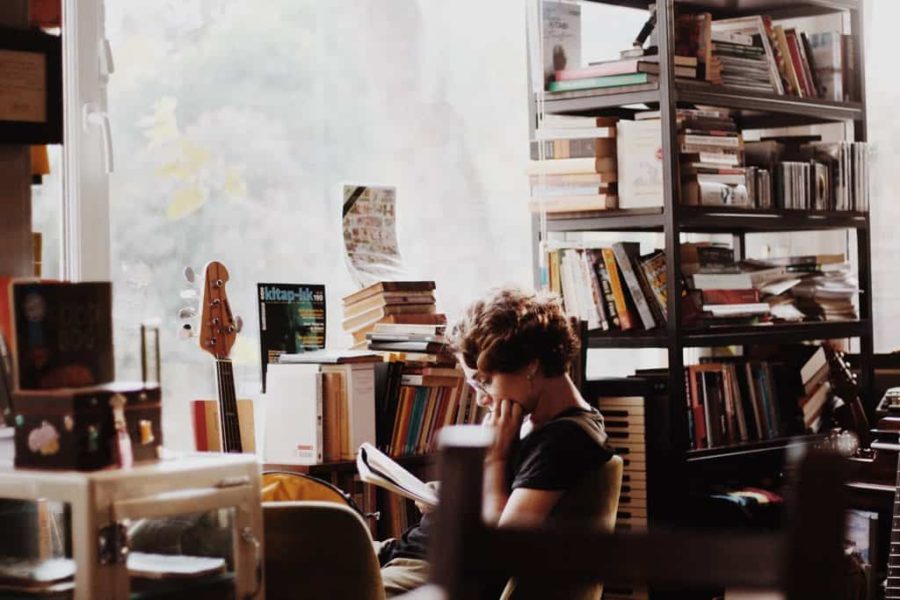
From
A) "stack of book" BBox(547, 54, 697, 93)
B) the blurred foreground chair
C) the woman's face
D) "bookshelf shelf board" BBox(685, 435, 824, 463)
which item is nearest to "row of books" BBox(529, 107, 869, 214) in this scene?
"stack of book" BBox(547, 54, 697, 93)

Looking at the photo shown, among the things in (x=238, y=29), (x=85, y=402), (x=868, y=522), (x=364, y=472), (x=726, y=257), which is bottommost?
(x=868, y=522)

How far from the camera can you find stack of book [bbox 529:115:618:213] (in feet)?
14.1

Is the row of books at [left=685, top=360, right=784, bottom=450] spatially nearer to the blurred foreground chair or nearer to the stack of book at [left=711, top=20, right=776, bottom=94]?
the stack of book at [left=711, top=20, right=776, bottom=94]

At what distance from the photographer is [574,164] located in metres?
4.33

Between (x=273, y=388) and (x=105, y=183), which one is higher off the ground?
(x=105, y=183)

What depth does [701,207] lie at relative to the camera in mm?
4305

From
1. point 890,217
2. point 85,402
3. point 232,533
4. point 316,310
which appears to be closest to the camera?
point 85,402

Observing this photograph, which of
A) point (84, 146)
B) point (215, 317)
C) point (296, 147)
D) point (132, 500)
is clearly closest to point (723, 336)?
point (296, 147)

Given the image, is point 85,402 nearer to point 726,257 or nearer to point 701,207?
point 701,207

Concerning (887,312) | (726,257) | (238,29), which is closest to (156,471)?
(238,29)

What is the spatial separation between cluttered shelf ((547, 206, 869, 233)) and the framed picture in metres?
2.06

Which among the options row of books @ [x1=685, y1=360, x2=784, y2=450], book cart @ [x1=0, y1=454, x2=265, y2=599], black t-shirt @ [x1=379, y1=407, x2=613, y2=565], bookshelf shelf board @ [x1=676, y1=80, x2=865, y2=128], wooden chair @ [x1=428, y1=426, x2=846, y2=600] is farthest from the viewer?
row of books @ [x1=685, y1=360, x2=784, y2=450]

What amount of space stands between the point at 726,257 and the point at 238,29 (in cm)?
180

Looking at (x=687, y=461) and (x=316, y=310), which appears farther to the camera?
(x=687, y=461)
